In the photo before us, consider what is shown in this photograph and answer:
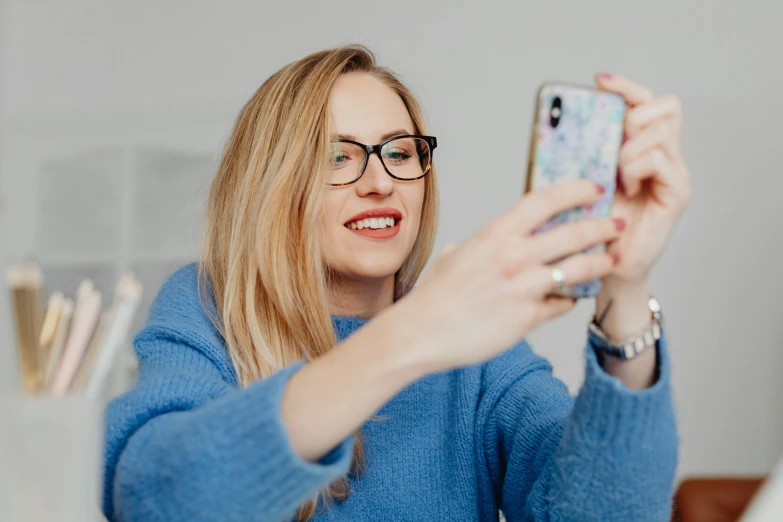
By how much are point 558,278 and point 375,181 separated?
1.79ft

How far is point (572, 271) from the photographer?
0.67 m

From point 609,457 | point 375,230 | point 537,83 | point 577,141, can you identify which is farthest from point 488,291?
point 537,83

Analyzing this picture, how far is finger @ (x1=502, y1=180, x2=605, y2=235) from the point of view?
26.0 inches

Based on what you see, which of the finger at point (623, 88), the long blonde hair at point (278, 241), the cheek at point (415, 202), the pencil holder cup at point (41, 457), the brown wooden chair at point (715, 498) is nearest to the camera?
the pencil holder cup at point (41, 457)

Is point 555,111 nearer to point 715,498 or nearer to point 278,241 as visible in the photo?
point 278,241

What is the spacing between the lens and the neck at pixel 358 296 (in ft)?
4.13

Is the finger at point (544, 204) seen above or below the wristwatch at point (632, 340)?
above

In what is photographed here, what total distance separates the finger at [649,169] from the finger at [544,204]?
0.10 ft

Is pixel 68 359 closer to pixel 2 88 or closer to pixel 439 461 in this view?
pixel 439 461

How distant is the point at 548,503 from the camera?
0.93m

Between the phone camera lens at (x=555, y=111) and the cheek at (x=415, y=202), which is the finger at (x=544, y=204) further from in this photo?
the cheek at (x=415, y=202)

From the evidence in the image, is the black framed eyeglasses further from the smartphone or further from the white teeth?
the smartphone

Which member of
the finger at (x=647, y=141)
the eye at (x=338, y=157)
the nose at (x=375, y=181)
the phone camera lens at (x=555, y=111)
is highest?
the phone camera lens at (x=555, y=111)

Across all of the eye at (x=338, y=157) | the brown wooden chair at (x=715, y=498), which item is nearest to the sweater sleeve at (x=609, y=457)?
the eye at (x=338, y=157)
